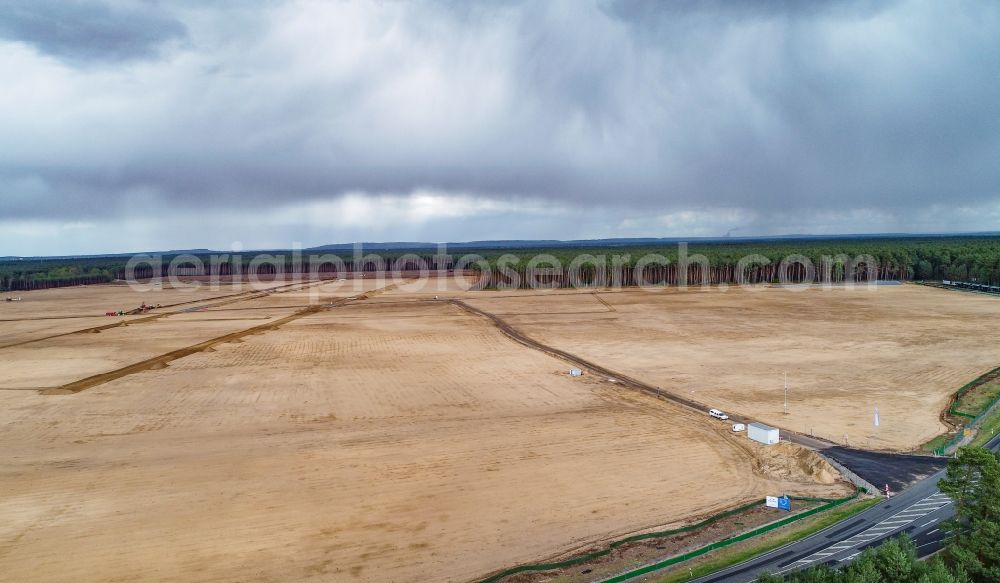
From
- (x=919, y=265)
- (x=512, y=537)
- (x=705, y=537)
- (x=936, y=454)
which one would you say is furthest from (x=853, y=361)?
(x=919, y=265)

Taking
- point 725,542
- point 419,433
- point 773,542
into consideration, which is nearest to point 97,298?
point 419,433

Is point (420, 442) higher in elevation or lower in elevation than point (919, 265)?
lower

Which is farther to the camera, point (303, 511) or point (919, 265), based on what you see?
point (919, 265)

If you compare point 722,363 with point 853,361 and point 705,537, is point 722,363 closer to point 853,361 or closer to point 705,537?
point 853,361

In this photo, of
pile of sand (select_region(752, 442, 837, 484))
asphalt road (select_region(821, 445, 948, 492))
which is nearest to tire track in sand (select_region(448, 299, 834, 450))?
asphalt road (select_region(821, 445, 948, 492))

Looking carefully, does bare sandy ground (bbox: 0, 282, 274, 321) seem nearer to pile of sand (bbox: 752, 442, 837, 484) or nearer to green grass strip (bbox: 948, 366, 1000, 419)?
pile of sand (bbox: 752, 442, 837, 484)

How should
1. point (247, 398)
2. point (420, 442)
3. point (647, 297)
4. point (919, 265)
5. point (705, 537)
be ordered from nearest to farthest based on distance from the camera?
1. point (705, 537)
2. point (420, 442)
3. point (247, 398)
4. point (647, 297)
5. point (919, 265)

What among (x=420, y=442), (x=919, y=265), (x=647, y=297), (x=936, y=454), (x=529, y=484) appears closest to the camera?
(x=529, y=484)
